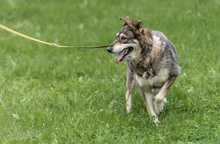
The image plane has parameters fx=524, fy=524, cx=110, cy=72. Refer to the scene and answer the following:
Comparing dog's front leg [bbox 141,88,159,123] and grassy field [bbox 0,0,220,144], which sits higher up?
dog's front leg [bbox 141,88,159,123]

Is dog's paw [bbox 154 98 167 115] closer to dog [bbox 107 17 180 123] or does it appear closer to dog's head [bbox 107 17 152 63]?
dog [bbox 107 17 180 123]

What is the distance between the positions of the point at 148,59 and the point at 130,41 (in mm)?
325

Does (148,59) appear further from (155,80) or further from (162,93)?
(162,93)

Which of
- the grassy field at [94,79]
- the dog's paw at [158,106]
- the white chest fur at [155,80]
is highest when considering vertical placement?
the white chest fur at [155,80]

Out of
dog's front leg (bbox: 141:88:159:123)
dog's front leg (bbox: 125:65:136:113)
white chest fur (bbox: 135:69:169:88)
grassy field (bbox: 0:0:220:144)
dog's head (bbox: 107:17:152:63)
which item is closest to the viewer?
dog's head (bbox: 107:17:152:63)

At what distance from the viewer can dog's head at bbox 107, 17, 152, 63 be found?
562cm

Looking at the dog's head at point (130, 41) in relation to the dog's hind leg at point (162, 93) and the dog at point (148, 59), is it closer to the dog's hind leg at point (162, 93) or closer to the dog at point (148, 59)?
the dog at point (148, 59)

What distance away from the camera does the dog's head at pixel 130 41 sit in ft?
18.4

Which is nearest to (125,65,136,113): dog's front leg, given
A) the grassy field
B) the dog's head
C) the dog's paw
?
the grassy field

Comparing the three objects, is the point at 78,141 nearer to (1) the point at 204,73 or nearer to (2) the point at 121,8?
(1) the point at 204,73

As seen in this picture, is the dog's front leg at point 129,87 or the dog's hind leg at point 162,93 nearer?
the dog's hind leg at point 162,93

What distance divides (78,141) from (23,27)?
5668 millimetres

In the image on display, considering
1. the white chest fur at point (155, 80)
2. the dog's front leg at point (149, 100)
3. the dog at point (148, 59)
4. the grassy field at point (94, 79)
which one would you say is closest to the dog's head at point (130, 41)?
the dog at point (148, 59)

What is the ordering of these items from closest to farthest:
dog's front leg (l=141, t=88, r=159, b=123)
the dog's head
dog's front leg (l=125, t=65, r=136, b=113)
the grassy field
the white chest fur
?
the dog's head
the grassy field
the white chest fur
dog's front leg (l=141, t=88, r=159, b=123)
dog's front leg (l=125, t=65, r=136, b=113)
